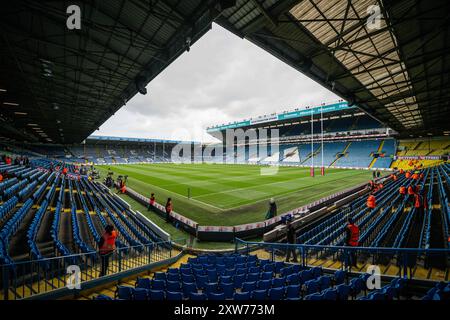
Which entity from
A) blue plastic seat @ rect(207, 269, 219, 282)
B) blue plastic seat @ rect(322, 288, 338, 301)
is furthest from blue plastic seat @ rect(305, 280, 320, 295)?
blue plastic seat @ rect(207, 269, 219, 282)

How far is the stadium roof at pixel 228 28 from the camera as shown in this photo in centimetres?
757

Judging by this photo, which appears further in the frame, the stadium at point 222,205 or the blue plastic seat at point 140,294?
the stadium at point 222,205

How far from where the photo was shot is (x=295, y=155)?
2525 inches

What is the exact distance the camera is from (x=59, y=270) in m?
5.28

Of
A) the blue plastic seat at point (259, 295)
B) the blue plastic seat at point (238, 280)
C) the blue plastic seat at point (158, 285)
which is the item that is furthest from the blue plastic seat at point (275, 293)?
the blue plastic seat at point (158, 285)

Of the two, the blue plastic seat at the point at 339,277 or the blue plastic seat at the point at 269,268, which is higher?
the blue plastic seat at the point at 339,277

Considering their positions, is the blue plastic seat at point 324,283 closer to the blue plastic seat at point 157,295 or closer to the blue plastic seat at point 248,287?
the blue plastic seat at point 248,287

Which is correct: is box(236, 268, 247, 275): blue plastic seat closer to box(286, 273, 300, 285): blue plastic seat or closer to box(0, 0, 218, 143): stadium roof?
box(286, 273, 300, 285): blue plastic seat

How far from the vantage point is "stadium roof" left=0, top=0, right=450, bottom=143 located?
757 centimetres

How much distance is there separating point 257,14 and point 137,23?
197 inches

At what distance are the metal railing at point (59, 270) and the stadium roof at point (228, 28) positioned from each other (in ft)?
25.8

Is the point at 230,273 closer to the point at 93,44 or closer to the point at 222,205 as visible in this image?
the point at 222,205
